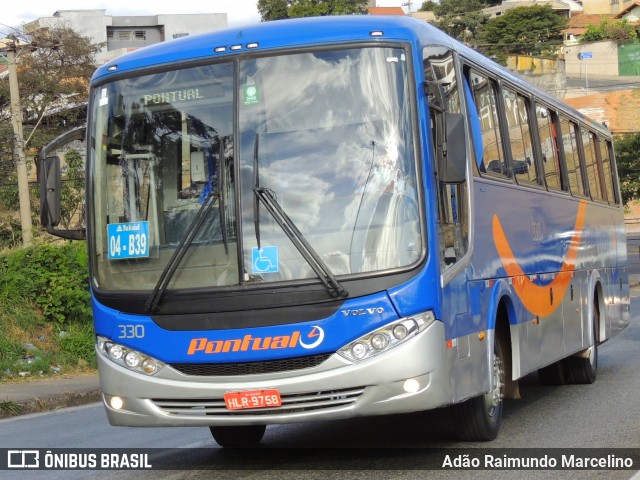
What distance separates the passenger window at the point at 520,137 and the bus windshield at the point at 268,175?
2844mm

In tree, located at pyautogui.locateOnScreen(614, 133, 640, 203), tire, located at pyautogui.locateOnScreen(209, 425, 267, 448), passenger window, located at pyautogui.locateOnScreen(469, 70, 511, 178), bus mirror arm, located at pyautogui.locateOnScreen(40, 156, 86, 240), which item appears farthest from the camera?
tree, located at pyautogui.locateOnScreen(614, 133, 640, 203)

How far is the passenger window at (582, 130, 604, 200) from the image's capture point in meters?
14.0

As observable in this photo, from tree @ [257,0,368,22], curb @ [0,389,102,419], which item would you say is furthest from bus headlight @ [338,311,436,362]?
tree @ [257,0,368,22]

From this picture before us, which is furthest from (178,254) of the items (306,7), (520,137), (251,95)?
(306,7)

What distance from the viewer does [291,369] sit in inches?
283

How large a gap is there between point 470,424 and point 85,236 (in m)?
3.33

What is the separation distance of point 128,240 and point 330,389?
185 centimetres

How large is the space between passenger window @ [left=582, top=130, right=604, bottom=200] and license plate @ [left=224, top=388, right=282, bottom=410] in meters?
7.84

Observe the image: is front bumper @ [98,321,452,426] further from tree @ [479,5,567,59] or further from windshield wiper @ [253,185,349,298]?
tree @ [479,5,567,59]

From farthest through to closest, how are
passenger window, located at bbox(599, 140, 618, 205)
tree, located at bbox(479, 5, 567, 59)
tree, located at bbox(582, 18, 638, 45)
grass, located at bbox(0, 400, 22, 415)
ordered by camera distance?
tree, located at bbox(582, 18, 638, 45), tree, located at bbox(479, 5, 567, 59), passenger window, located at bbox(599, 140, 618, 205), grass, located at bbox(0, 400, 22, 415)

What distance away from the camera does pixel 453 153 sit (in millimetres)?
7559

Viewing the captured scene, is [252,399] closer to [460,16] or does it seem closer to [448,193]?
[448,193]

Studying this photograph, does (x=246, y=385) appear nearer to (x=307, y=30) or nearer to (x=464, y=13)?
(x=307, y=30)

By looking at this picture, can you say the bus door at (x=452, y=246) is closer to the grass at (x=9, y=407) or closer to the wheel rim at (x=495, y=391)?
the wheel rim at (x=495, y=391)
